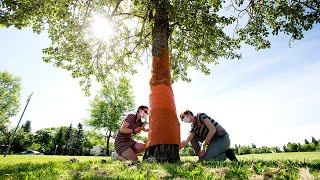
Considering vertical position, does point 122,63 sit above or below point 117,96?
below

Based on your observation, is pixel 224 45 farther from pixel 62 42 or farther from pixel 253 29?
pixel 62 42

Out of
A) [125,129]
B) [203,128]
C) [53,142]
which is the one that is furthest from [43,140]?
[203,128]

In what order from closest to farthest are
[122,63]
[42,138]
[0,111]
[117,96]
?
1. [122,63]
2. [0,111]
3. [117,96]
4. [42,138]

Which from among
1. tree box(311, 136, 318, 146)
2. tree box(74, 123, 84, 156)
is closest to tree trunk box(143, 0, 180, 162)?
tree box(311, 136, 318, 146)

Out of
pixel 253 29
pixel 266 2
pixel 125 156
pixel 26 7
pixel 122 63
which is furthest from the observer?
pixel 122 63

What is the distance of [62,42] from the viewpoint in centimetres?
1173

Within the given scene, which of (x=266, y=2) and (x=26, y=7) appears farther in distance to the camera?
(x=266, y=2)

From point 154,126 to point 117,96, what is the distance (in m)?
39.7

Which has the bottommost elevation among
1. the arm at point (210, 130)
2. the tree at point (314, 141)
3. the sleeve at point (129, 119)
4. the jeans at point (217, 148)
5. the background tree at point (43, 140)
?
the jeans at point (217, 148)

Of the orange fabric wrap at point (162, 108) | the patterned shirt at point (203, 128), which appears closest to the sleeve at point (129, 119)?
the orange fabric wrap at point (162, 108)

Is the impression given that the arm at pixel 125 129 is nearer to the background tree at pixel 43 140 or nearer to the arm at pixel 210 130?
the arm at pixel 210 130

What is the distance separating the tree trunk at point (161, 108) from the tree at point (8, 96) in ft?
141

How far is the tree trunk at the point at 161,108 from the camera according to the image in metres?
6.47

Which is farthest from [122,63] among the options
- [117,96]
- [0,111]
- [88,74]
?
[0,111]
